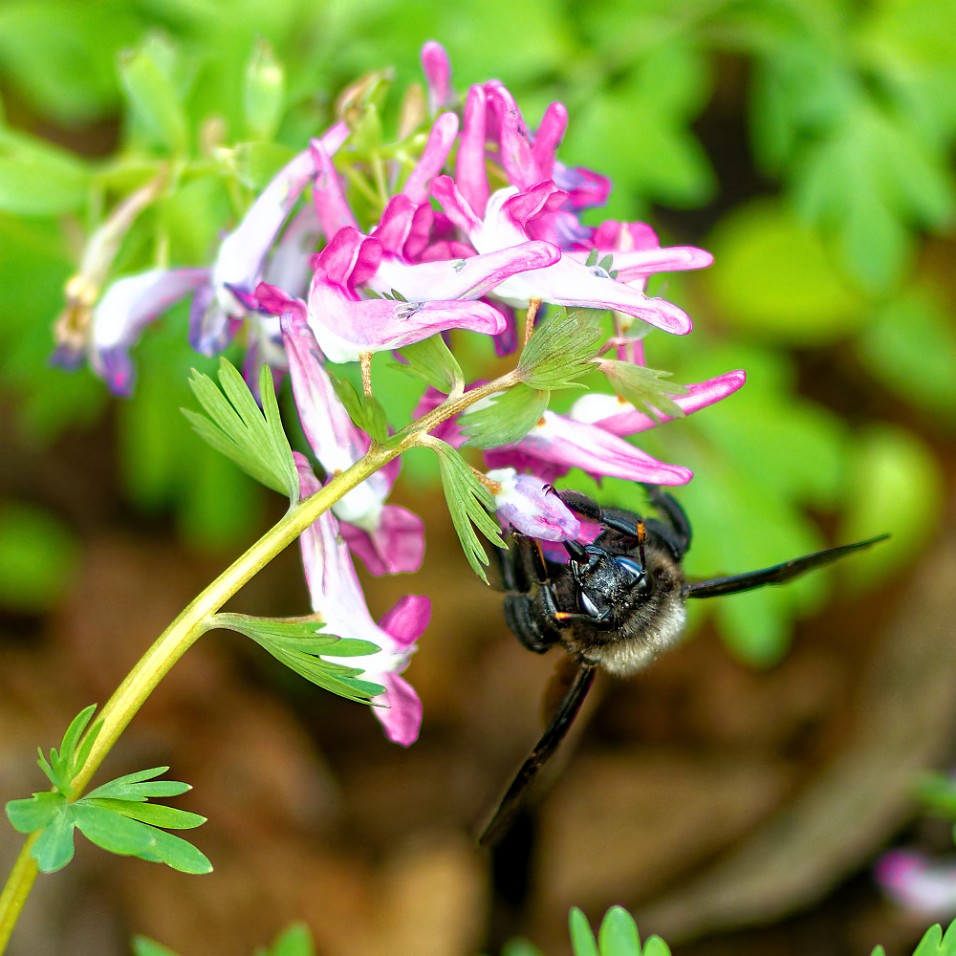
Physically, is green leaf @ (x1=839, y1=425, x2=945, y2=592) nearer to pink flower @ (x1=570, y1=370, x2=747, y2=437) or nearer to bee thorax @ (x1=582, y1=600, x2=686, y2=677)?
bee thorax @ (x1=582, y1=600, x2=686, y2=677)

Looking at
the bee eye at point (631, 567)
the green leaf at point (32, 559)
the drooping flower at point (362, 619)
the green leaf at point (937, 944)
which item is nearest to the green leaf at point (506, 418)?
the drooping flower at point (362, 619)

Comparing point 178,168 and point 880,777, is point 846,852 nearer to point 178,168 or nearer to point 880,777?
point 880,777

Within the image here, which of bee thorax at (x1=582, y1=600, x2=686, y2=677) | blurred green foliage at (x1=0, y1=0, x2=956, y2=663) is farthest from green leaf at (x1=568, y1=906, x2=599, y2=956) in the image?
blurred green foliage at (x1=0, y1=0, x2=956, y2=663)

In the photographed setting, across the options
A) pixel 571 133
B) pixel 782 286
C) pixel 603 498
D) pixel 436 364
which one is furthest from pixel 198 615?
pixel 782 286

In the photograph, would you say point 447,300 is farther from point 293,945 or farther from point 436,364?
point 293,945

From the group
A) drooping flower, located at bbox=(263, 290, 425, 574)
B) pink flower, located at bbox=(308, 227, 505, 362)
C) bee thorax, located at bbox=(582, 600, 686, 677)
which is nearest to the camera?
pink flower, located at bbox=(308, 227, 505, 362)

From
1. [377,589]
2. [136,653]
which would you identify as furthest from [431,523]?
[136,653]
